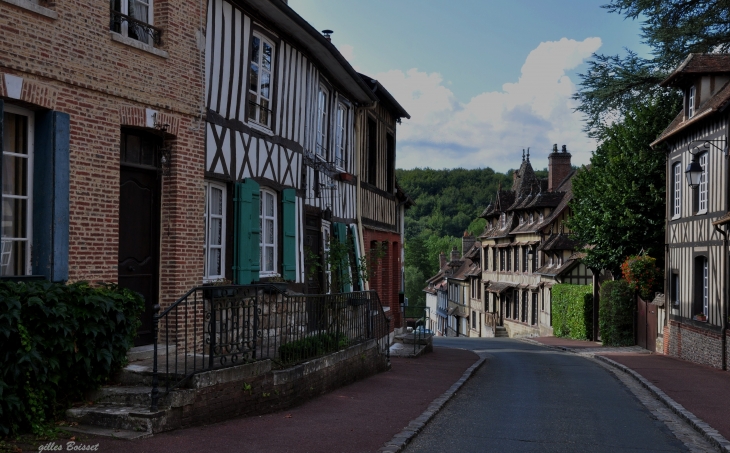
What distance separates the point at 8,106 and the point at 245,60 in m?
4.78

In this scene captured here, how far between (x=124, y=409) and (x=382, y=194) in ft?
50.5

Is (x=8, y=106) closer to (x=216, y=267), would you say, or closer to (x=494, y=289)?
(x=216, y=267)

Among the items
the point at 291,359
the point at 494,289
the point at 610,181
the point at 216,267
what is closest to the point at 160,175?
the point at 216,267

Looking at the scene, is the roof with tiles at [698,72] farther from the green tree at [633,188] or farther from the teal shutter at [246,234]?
the teal shutter at [246,234]

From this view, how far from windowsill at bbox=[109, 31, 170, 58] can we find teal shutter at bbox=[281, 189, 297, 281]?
4.05 metres

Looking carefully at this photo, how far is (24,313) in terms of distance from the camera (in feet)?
23.0

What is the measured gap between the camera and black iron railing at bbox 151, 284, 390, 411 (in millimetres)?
8328

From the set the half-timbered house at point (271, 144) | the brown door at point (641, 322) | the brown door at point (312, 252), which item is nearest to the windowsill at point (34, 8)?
the half-timbered house at point (271, 144)

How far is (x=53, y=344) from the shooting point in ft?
23.6

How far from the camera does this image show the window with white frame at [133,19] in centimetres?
952

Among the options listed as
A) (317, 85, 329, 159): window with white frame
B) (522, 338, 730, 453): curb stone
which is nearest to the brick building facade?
(317, 85, 329, 159): window with white frame

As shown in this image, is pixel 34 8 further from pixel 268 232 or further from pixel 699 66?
pixel 699 66

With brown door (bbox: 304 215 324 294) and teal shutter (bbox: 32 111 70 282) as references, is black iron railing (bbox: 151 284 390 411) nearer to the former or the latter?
teal shutter (bbox: 32 111 70 282)

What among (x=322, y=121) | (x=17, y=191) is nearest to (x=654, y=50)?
(x=322, y=121)
